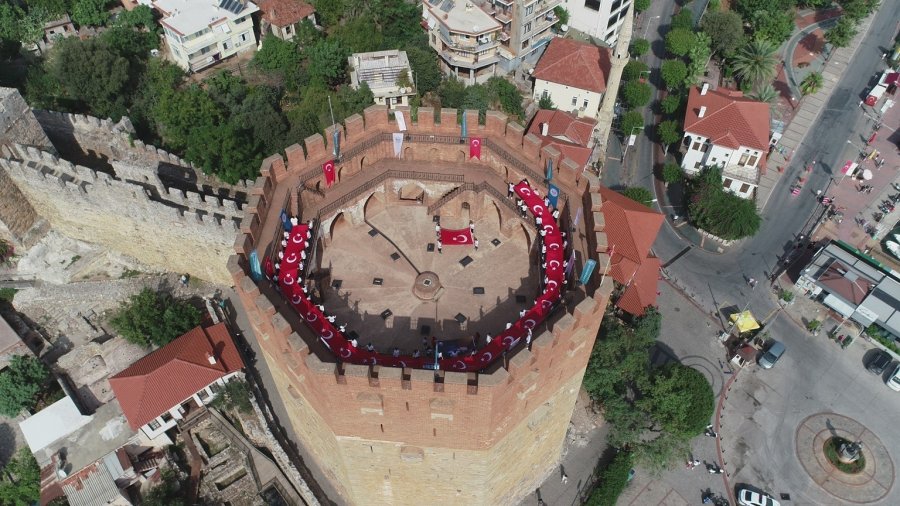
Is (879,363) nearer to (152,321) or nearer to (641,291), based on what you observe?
(641,291)

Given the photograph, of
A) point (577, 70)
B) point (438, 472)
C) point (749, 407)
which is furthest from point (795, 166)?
point (438, 472)

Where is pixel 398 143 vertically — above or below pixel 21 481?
above

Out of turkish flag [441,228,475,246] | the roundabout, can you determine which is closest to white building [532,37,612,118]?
the roundabout

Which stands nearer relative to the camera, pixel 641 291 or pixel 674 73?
pixel 641 291

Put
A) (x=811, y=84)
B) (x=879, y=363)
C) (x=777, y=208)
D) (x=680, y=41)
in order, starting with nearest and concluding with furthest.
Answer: (x=879, y=363) → (x=777, y=208) → (x=811, y=84) → (x=680, y=41)

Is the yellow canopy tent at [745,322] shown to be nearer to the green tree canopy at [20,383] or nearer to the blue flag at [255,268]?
the blue flag at [255,268]

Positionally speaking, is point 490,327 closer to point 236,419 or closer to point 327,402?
point 327,402

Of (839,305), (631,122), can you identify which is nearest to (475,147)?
(839,305)

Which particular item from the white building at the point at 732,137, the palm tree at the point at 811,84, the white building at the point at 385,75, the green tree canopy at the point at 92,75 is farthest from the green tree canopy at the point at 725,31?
the green tree canopy at the point at 92,75
